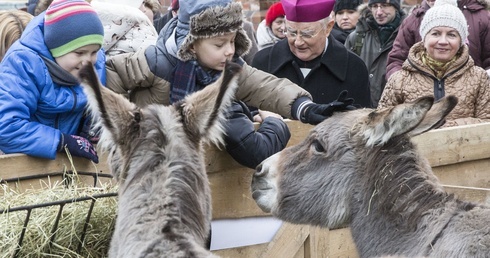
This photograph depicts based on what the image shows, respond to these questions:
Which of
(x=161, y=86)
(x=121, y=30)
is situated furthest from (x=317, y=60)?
(x=161, y=86)

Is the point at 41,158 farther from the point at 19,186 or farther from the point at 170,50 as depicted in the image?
the point at 170,50

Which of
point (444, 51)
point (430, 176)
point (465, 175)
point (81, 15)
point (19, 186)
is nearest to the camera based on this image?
point (430, 176)

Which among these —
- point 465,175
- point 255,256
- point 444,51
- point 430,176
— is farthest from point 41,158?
point 444,51

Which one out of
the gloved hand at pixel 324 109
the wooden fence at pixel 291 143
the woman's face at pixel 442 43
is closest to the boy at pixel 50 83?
the wooden fence at pixel 291 143

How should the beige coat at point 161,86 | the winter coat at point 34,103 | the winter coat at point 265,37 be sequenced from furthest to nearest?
1. the winter coat at point 265,37
2. the beige coat at point 161,86
3. the winter coat at point 34,103

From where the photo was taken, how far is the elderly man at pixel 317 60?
21.0 ft

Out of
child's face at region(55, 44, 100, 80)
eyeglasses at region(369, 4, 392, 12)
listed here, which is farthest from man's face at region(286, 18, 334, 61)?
eyeglasses at region(369, 4, 392, 12)

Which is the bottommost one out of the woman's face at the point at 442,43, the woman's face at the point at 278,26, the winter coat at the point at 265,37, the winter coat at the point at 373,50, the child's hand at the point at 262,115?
the winter coat at the point at 265,37

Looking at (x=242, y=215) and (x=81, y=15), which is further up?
(x=81, y=15)

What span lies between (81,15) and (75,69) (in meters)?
0.32

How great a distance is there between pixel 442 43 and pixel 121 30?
101 inches

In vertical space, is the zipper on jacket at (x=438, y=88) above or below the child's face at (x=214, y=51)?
below

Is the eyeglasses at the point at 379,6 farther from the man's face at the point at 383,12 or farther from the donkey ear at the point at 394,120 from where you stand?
the donkey ear at the point at 394,120

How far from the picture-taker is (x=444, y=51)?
6.68 m
